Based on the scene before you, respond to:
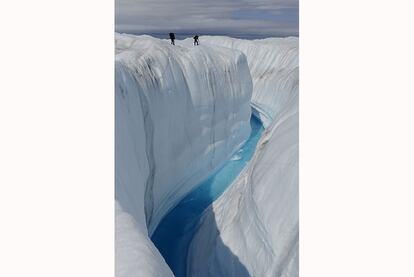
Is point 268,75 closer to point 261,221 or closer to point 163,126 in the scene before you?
point 163,126

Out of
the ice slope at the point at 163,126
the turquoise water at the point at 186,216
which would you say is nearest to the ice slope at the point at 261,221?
the turquoise water at the point at 186,216

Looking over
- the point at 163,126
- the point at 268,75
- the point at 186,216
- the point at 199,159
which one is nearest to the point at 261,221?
the point at 186,216

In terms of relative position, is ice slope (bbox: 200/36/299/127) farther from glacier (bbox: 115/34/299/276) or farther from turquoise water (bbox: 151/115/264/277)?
turquoise water (bbox: 151/115/264/277)

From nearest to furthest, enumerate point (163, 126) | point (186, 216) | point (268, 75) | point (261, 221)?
point (261, 221)
point (186, 216)
point (163, 126)
point (268, 75)

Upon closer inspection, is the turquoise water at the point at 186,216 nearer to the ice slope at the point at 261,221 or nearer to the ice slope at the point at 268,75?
the ice slope at the point at 261,221

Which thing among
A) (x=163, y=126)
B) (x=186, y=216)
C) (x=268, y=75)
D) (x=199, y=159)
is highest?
(x=268, y=75)

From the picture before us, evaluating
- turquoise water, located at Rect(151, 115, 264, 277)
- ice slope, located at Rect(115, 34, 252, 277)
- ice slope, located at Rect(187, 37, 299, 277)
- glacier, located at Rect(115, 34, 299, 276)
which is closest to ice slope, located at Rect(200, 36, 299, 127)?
glacier, located at Rect(115, 34, 299, 276)
